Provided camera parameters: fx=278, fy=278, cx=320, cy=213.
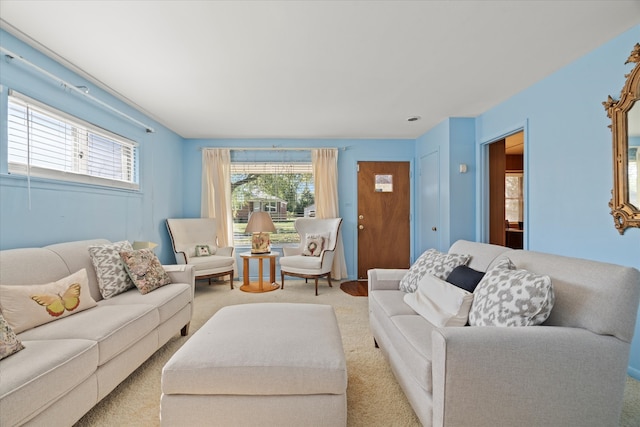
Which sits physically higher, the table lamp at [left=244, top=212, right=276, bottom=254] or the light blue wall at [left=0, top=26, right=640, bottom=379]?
the light blue wall at [left=0, top=26, right=640, bottom=379]

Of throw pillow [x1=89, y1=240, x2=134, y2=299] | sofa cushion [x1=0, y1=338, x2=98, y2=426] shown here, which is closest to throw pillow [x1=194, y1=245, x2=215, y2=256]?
throw pillow [x1=89, y1=240, x2=134, y2=299]

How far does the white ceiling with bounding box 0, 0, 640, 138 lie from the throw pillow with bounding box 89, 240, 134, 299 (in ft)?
5.07

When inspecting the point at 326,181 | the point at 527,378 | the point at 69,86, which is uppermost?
the point at 69,86

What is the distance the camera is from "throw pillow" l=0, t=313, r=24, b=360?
4.06 feet

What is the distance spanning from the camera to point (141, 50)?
2096 millimetres

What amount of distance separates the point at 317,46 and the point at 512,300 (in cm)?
203

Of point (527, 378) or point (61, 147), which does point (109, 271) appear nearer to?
point (61, 147)

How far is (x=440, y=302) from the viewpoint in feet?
5.46

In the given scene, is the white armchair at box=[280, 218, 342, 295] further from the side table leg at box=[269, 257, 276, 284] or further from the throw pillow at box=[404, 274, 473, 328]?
the throw pillow at box=[404, 274, 473, 328]

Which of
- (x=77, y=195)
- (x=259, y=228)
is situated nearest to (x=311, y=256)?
(x=259, y=228)

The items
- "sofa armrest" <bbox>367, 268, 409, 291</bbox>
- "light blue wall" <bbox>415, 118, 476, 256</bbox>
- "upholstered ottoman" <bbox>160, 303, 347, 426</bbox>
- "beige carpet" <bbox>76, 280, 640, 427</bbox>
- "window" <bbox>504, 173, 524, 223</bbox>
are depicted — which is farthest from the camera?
"window" <bbox>504, 173, 524, 223</bbox>

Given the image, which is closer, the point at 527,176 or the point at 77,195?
the point at 77,195

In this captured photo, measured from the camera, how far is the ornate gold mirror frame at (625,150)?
182 centimetres

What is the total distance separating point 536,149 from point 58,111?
4246 millimetres
